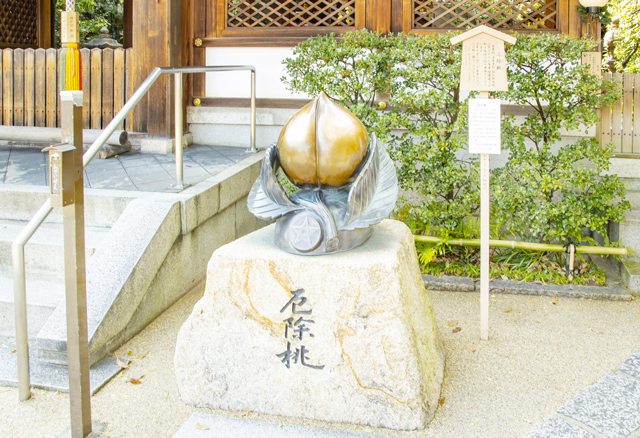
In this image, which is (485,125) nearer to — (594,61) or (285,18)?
(594,61)

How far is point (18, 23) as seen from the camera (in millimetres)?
9016

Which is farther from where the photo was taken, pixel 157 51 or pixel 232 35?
pixel 232 35

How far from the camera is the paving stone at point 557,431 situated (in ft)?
9.41

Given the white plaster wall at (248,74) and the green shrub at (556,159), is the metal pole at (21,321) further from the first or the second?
the white plaster wall at (248,74)

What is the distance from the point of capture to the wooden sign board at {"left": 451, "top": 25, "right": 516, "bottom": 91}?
13.7 ft

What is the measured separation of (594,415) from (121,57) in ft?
20.6

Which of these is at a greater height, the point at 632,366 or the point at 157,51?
the point at 157,51

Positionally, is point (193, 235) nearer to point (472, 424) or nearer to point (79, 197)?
point (79, 197)

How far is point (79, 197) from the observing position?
271 centimetres

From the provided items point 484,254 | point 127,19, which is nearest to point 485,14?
point 484,254

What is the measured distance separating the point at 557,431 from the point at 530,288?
7.29ft

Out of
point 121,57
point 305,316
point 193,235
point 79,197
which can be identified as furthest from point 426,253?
point 121,57

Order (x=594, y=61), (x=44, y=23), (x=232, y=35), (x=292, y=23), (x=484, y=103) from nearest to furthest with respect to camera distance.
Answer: (x=484, y=103) → (x=594, y=61) → (x=292, y=23) → (x=232, y=35) → (x=44, y=23)

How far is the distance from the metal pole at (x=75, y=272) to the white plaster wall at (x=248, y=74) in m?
4.29
